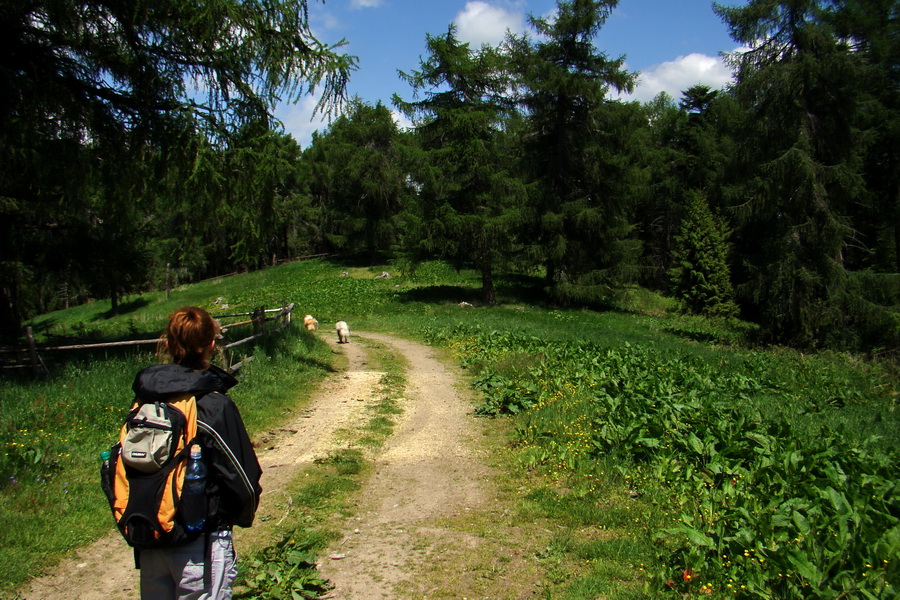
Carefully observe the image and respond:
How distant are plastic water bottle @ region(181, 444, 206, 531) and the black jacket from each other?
0.03 m

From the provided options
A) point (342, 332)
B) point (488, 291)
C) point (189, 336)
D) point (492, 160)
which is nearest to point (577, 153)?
point (492, 160)

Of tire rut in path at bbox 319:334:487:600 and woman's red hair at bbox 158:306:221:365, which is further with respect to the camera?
tire rut in path at bbox 319:334:487:600

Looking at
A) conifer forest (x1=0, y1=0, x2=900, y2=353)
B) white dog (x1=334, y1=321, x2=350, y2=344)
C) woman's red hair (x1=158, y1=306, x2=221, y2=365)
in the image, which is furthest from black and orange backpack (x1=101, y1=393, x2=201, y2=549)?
white dog (x1=334, y1=321, x2=350, y2=344)

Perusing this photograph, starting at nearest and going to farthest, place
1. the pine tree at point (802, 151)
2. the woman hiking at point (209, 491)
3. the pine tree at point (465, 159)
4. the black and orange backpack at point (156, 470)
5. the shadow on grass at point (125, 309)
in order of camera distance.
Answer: the black and orange backpack at point (156, 470) < the woman hiking at point (209, 491) < the pine tree at point (802, 151) < the pine tree at point (465, 159) < the shadow on grass at point (125, 309)

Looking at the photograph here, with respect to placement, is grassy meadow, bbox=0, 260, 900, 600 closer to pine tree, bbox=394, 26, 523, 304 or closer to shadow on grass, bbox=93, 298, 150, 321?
pine tree, bbox=394, 26, 523, 304

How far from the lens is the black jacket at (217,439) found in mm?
2863

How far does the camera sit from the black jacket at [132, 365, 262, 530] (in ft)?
9.39

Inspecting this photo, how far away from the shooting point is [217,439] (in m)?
2.87

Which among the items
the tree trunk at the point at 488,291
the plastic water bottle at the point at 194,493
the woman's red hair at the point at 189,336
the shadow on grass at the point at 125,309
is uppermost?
the woman's red hair at the point at 189,336

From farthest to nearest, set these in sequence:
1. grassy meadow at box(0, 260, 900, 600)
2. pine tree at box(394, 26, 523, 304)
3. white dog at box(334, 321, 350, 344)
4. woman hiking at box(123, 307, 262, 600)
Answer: pine tree at box(394, 26, 523, 304) → white dog at box(334, 321, 350, 344) → grassy meadow at box(0, 260, 900, 600) → woman hiking at box(123, 307, 262, 600)

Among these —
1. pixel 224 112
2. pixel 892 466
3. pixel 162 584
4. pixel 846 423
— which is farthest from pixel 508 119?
pixel 162 584

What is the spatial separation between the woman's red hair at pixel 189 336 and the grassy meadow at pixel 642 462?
3.07 meters

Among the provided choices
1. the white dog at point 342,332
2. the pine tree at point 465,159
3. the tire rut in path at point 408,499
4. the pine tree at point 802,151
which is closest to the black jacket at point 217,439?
the tire rut in path at point 408,499

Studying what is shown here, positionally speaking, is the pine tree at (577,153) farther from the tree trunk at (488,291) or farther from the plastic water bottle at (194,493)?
the plastic water bottle at (194,493)
